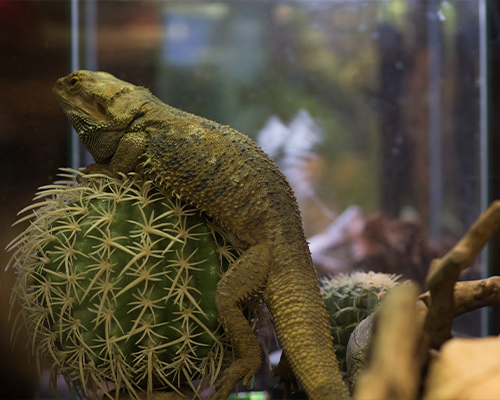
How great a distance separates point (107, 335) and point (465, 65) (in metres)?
1.89

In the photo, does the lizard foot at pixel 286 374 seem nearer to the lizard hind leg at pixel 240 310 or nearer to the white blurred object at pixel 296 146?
the lizard hind leg at pixel 240 310

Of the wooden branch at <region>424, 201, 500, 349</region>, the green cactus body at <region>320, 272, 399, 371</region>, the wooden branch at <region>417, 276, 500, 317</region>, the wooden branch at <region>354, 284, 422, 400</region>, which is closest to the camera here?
the wooden branch at <region>354, 284, 422, 400</region>

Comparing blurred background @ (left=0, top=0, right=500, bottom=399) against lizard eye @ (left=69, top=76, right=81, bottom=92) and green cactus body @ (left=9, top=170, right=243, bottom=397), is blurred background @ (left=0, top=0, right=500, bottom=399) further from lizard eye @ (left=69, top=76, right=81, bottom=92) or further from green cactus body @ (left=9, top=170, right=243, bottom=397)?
green cactus body @ (left=9, top=170, right=243, bottom=397)

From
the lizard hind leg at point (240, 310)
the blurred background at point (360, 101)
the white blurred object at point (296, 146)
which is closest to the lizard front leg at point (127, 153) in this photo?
the lizard hind leg at point (240, 310)

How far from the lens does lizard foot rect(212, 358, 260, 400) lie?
749 millimetres

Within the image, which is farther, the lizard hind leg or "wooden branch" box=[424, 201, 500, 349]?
the lizard hind leg

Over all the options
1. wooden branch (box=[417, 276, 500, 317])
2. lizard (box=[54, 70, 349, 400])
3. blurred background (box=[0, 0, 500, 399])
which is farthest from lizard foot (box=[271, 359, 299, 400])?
blurred background (box=[0, 0, 500, 399])

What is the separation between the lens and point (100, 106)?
92cm

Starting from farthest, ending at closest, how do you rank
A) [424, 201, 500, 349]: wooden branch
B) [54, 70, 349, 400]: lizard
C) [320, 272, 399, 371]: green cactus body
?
[320, 272, 399, 371]: green cactus body, [54, 70, 349, 400]: lizard, [424, 201, 500, 349]: wooden branch

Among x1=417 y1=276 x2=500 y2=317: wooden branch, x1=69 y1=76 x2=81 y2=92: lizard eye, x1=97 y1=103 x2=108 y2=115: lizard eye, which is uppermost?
x1=69 y1=76 x2=81 y2=92: lizard eye

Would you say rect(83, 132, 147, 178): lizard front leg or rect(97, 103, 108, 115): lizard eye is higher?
rect(97, 103, 108, 115): lizard eye

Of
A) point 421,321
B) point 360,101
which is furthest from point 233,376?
point 360,101

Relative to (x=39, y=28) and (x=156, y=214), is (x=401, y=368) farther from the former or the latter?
(x=39, y=28)

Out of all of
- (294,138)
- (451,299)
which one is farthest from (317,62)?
(451,299)
